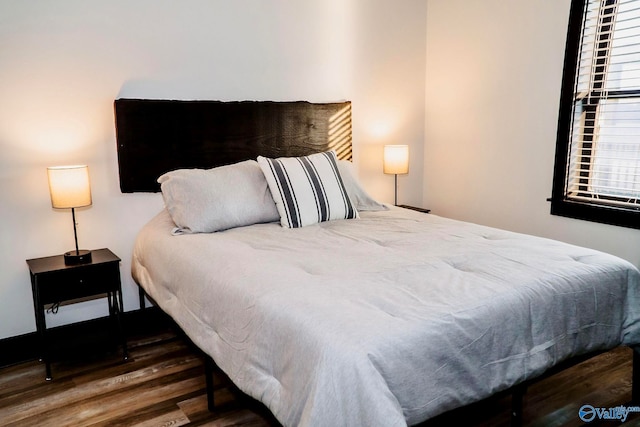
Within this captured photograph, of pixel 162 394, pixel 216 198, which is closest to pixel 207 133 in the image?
pixel 216 198

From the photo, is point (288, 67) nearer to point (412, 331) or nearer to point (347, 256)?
point (347, 256)

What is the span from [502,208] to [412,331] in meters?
2.49

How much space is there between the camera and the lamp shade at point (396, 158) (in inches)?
151

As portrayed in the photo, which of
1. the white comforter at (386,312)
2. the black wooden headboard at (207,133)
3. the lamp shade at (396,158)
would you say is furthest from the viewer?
the lamp shade at (396,158)

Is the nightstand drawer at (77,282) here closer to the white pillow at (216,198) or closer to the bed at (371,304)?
the bed at (371,304)

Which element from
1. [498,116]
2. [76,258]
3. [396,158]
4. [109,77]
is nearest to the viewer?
[76,258]

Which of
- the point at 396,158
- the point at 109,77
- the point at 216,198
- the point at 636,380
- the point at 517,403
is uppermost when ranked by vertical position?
the point at 109,77

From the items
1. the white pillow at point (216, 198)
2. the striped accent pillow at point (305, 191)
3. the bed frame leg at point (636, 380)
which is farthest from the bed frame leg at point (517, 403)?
the white pillow at point (216, 198)

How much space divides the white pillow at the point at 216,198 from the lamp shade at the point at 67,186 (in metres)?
0.43

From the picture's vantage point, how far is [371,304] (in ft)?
5.33

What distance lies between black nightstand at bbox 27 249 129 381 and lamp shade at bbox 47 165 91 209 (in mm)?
325

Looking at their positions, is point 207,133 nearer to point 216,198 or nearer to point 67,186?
point 216,198

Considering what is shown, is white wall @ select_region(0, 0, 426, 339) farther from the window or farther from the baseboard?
the window

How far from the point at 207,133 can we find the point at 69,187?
0.91 metres
